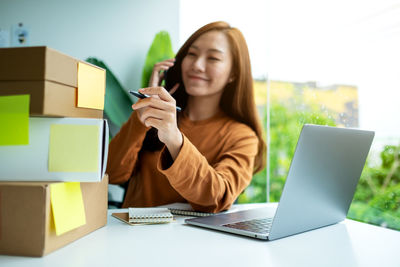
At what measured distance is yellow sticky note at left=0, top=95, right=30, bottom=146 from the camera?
644 millimetres

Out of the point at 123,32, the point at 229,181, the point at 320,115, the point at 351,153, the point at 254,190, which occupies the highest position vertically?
the point at 123,32

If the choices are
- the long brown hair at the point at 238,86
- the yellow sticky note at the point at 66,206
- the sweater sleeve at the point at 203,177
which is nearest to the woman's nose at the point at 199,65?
the long brown hair at the point at 238,86

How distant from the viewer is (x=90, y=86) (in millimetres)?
779

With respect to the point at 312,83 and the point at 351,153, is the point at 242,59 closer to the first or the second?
the point at 312,83

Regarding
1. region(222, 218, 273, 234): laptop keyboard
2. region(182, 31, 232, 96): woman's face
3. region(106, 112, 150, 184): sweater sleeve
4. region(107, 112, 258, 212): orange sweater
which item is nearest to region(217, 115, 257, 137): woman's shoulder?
region(107, 112, 258, 212): orange sweater

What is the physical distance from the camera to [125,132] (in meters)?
1.50

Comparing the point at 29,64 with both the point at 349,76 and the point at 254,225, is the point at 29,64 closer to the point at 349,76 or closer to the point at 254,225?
the point at 254,225

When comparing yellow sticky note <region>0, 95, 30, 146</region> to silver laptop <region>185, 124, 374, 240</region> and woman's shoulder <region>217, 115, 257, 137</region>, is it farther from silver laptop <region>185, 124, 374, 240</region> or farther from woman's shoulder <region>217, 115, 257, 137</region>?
woman's shoulder <region>217, 115, 257, 137</region>

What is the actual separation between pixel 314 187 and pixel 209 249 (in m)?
0.28

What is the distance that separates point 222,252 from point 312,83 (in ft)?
5.46

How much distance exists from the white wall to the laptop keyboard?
1.26m

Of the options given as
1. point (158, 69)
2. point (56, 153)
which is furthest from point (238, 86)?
point (56, 153)

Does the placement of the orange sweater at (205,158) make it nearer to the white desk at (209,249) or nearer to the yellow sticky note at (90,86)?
the white desk at (209,249)
